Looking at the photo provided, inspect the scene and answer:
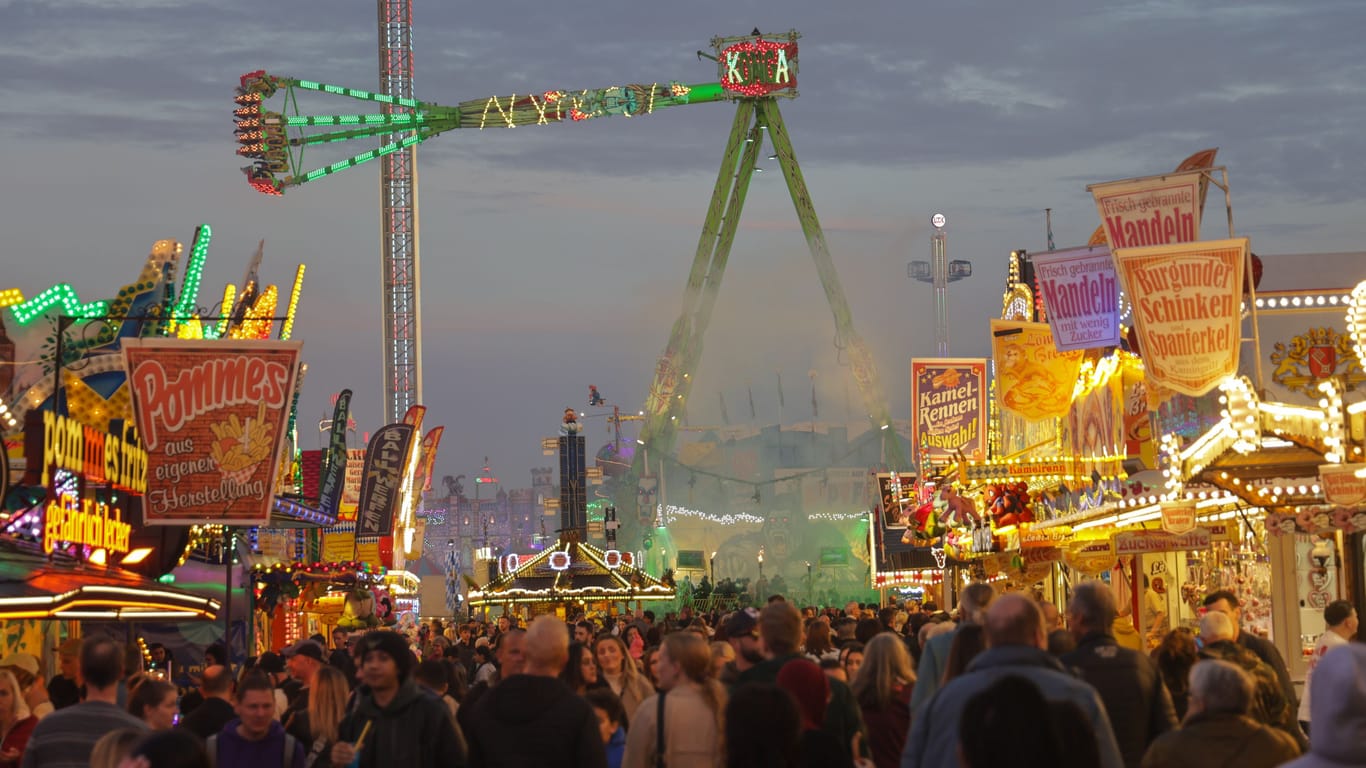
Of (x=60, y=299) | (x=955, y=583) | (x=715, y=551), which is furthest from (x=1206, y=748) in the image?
(x=715, y=551)

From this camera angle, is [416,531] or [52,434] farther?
[416,531]

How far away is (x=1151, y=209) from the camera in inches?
705

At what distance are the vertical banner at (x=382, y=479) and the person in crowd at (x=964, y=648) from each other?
31714 millimetres

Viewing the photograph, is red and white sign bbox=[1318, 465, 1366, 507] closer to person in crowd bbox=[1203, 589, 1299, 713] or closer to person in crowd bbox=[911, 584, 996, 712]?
person in crowd bbox=[1203, 589, 1299, 713]

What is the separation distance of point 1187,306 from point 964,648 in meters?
9.36

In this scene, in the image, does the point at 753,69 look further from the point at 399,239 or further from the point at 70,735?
the point at 70,735

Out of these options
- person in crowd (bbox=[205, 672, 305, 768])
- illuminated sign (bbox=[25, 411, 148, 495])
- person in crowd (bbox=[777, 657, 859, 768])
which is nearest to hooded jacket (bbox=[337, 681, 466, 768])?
person in crowd (bbox=[205, 672, 305, 768])

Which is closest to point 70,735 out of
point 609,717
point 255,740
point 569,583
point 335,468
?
point 255,740

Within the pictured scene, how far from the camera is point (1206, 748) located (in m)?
6.54

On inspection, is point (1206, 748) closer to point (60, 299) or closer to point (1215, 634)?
point (1215, 634)

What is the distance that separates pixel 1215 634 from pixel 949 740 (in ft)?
14.1

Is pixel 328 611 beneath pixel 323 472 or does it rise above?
beneath

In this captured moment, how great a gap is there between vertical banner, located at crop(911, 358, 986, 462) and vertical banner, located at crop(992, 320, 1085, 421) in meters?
7.97

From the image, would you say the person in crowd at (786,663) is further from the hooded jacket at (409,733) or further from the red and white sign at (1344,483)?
the red and white sign at (1344,483)
